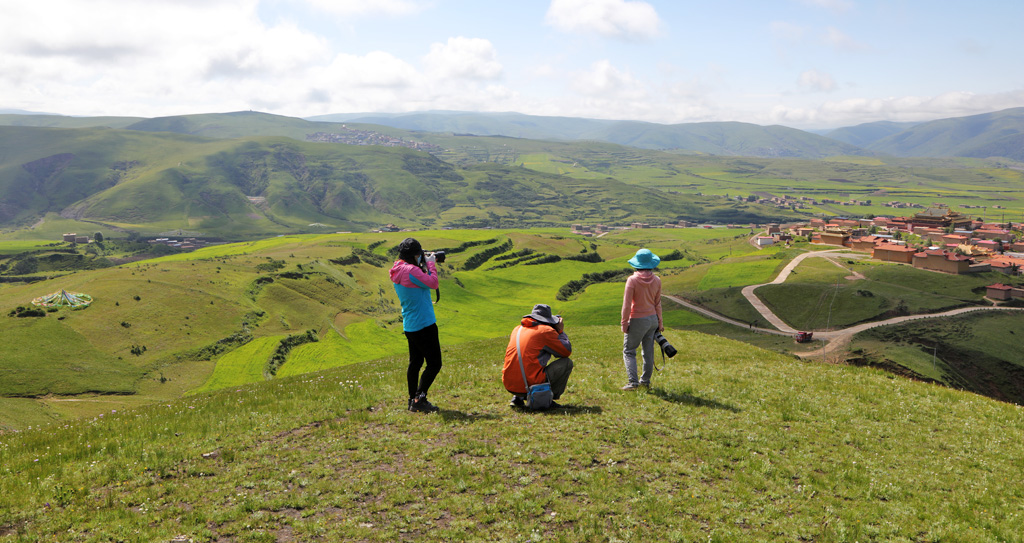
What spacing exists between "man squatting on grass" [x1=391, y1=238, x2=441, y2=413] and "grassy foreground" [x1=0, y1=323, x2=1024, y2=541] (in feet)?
3.18

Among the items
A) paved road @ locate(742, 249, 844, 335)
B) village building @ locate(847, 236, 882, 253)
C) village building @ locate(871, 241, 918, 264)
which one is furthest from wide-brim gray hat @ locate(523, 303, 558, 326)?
village building @ locate(847, 236, 882, 253)

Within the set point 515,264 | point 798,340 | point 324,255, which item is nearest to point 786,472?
point 798,340

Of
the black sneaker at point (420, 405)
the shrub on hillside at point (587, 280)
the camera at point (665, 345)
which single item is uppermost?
the camera at point (665, 345)

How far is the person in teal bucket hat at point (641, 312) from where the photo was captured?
1681 centimetres

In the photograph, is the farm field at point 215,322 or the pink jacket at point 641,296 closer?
the pink jacket at point 641,296

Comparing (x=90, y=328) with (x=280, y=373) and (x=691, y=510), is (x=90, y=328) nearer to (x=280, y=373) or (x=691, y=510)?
(x=280, y=373)

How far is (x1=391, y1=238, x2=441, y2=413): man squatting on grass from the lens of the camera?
14.3 metres

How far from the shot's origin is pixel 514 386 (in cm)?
1486

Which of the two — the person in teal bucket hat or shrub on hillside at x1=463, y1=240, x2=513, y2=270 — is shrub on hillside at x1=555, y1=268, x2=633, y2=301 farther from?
the person in teal bucket hat

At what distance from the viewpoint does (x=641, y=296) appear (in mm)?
16984

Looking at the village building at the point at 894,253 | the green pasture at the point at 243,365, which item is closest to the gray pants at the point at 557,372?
the green pasture at the point at 243,365

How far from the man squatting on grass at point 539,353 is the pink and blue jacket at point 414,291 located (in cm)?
255

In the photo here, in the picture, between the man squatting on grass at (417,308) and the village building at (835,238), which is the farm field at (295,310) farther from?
the man squatting on grass at (417,308)

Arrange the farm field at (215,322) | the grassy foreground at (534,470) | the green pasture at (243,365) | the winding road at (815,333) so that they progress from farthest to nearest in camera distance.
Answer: the winding road at (815,333) < the green pasture at (243,365) < the farm field at (215,322) < the grassy foreground at (534,470)
